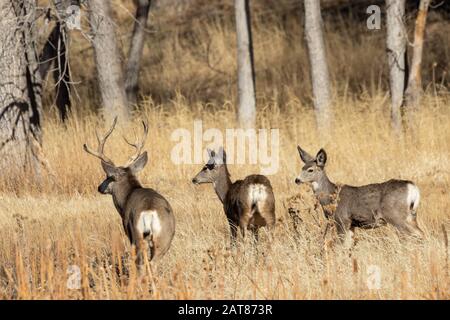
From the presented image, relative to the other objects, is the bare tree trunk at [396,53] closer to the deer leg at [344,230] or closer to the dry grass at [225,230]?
the dry grass at [225,230]

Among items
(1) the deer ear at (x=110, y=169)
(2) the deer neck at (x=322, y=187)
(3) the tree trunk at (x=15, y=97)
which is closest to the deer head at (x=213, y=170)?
(2) the deer neck at (x=322, y=187)

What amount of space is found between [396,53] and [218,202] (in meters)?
4.68

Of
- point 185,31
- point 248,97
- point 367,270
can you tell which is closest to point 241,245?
point 367,270

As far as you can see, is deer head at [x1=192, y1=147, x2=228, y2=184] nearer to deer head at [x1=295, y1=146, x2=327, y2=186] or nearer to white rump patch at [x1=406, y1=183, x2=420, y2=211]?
deer head at [x1=295, y1=146, x2=327, y2=186]

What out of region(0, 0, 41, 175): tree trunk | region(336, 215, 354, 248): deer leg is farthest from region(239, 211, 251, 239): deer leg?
region(0, 0, 41, 175): tree trunk

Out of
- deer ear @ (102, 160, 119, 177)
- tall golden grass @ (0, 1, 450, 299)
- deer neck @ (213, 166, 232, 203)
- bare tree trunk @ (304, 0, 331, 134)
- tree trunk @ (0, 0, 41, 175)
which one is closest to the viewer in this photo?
tall golden grass @ (0, 1, 450, 299)

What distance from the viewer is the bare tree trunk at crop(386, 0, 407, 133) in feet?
51.6

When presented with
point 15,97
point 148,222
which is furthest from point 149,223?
point 15,97

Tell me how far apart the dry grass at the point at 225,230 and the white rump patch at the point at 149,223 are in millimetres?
361

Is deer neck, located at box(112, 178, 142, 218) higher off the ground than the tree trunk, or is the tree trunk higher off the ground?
the tree trunk

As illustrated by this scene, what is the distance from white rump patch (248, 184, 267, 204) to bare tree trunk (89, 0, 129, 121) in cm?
672

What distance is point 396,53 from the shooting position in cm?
1591

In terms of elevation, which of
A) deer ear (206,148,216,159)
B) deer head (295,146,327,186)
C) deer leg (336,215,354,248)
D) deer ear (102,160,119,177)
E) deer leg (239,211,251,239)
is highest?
deer ear (206,148,216,159)

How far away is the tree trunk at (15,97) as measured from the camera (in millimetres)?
14039
